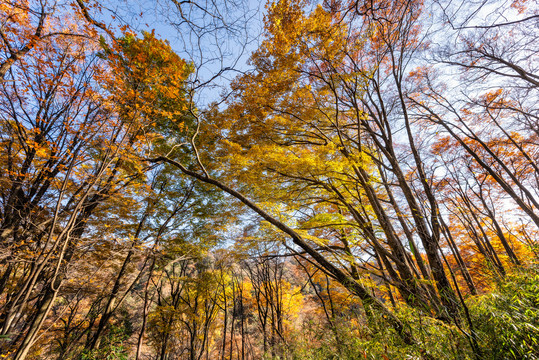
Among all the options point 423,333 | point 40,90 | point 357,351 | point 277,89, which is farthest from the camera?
point 277,89

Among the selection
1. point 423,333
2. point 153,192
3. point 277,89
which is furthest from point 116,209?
point 423,333

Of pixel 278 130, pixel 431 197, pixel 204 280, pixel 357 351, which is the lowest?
pixel 357 351

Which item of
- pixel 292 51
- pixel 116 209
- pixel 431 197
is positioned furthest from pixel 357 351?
pixel 116 209

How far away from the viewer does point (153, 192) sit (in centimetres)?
647

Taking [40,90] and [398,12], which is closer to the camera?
[398,12]

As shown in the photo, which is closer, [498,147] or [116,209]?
[116,209]

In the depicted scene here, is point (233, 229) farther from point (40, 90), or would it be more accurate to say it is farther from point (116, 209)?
point (40, 90)

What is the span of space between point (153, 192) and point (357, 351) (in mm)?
6617

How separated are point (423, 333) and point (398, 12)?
15.5ft

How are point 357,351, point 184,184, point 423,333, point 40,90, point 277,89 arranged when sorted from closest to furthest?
point 423,333 < point 357,351 < point 40,90 < point 277,89 < point 184,184

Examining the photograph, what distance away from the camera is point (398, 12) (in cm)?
335

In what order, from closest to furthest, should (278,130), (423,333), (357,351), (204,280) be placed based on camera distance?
(423,333), (357,351), (278,130), (204,280)

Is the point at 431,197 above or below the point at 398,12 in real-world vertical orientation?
below

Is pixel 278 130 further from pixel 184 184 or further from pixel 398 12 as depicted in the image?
pixel 184 184
